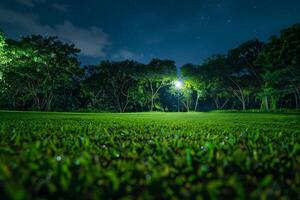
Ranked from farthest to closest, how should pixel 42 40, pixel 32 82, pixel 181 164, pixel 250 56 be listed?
pixel 32 82, pixel 250 56, pixel 42 40, pixel 181 164

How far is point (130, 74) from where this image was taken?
36.2m

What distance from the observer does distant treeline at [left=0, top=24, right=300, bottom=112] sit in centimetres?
2036

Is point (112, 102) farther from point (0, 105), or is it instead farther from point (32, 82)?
point (0, 105)

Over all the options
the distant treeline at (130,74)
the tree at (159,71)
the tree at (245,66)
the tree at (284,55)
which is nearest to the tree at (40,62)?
the distant treeline at (130,74)

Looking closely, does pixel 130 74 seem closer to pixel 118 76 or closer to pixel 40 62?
pixel 118 76

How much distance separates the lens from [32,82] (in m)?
32.1

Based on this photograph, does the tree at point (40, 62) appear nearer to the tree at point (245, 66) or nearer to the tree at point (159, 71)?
the tree at point (159, 71)

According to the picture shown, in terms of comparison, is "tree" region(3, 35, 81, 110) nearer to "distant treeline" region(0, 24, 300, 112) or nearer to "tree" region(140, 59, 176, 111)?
"distant treeline" region(0, 24, 300, 112)

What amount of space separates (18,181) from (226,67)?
3110 cm

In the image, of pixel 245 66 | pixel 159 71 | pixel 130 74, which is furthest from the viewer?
pixel 130 74

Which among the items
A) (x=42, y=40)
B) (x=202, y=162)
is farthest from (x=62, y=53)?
(x=202, y=162)

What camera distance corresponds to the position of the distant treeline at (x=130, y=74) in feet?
66.8

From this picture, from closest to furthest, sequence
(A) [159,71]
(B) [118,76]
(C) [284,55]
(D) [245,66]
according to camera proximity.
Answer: (C) [284,55]
(D) [245,66]
(A) [159,71]
(B) [118,76]

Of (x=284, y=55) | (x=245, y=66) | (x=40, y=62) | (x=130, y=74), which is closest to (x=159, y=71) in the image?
(x=130, y=74)
